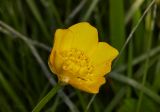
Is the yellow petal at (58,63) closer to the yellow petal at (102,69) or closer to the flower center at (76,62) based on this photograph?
the flower center at (76,62)

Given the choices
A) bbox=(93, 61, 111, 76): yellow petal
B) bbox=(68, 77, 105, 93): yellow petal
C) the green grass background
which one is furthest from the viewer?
the green grass background

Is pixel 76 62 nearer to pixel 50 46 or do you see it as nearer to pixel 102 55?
pixel 102 55

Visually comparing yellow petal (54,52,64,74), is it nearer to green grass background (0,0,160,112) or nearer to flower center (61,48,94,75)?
flower center (61,48,94,75)

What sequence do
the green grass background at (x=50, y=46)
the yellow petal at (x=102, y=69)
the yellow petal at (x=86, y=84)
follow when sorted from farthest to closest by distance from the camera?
1. the green grass background at (x=50, y=46)
2. the yellow petal at (x=102, y=69)
3. the yellow petal at (x=86, y=84)

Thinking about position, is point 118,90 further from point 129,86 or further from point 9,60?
point 9,60

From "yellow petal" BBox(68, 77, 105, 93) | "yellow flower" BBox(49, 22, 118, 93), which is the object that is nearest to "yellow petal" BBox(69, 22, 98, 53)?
"yellow flower" BBox(49, 22, 118, 93)

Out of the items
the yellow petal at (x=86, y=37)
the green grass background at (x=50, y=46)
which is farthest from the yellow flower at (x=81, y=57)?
the green grass background at (x=50, y=46)

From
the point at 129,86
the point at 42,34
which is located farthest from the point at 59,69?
the point at 42,34
